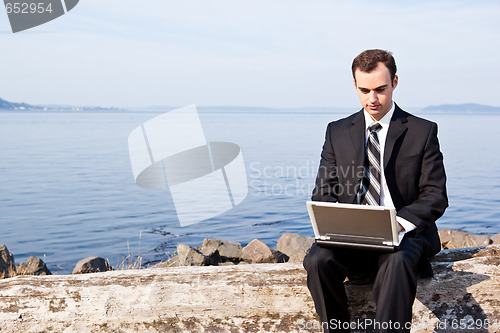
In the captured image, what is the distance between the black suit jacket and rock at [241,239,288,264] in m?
4.77

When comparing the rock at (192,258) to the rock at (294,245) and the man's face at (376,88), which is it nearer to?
the rock at (294,245)

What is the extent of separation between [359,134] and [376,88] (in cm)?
41

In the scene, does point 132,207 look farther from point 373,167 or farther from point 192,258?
point 373,167

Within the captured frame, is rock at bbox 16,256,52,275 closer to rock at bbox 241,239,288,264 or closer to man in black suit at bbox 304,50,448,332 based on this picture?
rock at bbox 241,239,288,264

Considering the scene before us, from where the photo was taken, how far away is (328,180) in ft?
14.1

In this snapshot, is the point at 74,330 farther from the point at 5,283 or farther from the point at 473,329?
the point at 473,329

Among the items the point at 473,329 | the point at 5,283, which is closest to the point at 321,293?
the point at 473,329

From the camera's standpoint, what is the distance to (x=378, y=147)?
13.6ft

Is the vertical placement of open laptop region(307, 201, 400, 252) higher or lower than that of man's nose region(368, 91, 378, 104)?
lower

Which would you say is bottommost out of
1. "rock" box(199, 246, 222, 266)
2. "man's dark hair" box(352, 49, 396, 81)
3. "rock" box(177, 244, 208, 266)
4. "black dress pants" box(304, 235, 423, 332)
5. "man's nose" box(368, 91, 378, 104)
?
"rock" box(199, 246, 222, 266)

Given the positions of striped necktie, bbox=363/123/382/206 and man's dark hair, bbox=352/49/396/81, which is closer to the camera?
man's dark hair, bbox=352/49/396/81

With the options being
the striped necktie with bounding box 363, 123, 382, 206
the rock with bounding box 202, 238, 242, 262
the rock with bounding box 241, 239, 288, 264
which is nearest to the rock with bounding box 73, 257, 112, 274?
the rock with bounding box 202, 238, 242, 262

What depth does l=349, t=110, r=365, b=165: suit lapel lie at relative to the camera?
418 cm

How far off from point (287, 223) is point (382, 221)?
33.6 ft
